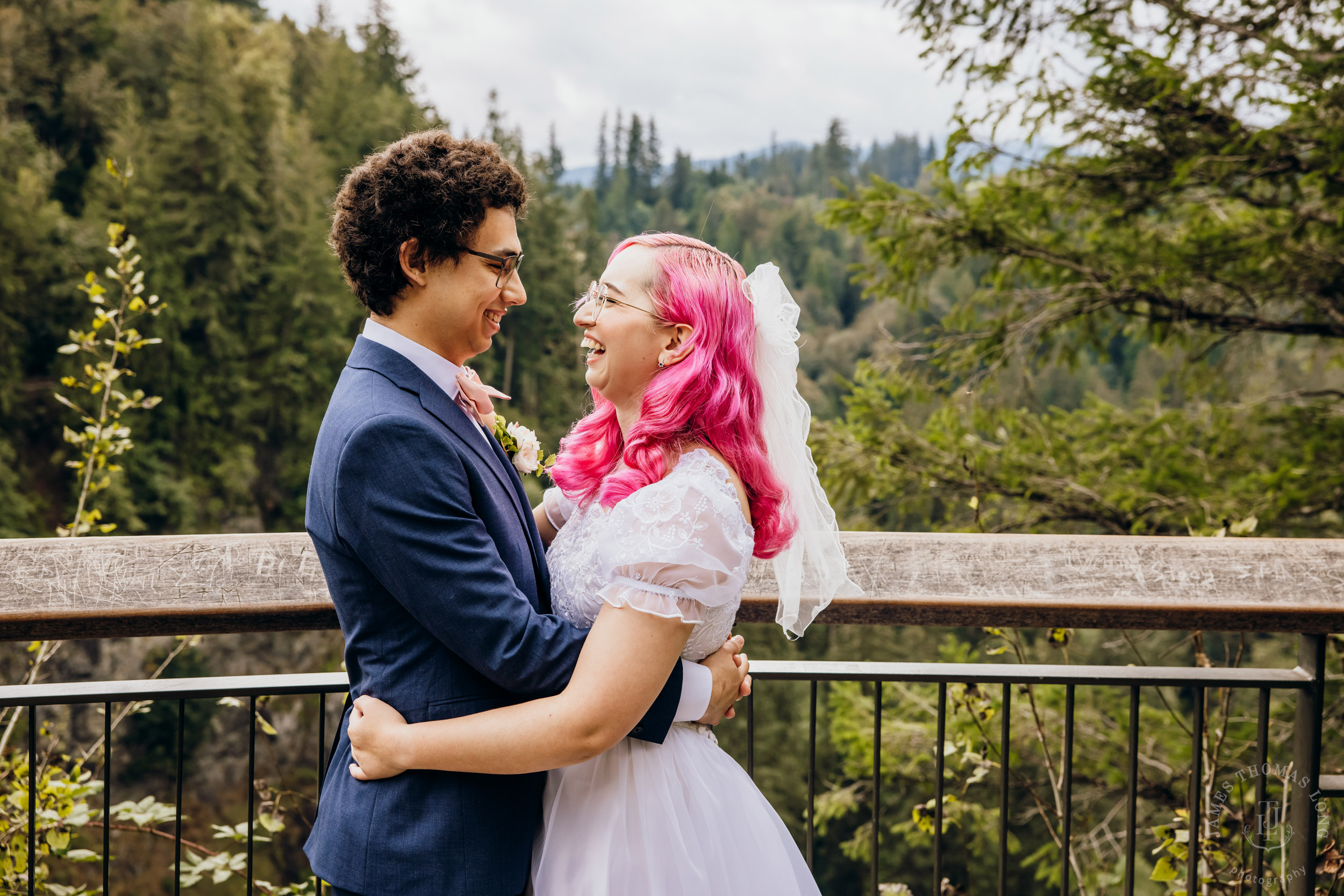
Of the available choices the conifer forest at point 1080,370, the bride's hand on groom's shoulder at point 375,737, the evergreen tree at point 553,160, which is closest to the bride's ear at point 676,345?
the conifer forest at point 1080,370

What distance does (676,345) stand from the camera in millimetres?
1694

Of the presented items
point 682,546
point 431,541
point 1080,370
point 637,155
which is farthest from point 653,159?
point 431,541

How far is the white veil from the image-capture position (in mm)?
1682

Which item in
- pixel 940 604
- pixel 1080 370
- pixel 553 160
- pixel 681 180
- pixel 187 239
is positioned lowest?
pixel 940 604

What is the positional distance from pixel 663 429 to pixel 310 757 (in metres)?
32.2

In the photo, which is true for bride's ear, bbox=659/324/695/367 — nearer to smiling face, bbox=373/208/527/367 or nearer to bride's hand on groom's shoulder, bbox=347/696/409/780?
smiling face, bbox=373/208/527/367

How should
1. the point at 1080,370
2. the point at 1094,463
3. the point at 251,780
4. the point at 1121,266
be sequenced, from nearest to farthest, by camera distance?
the point at 251,780 → the point at 1121,266 → the point at 1094,463 → the point at 1080,370

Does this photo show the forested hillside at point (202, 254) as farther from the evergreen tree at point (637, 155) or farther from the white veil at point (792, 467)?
the evergreen tree at point (637, 155)

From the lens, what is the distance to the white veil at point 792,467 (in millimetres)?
1682

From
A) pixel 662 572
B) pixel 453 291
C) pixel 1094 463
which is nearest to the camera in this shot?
pixel 662 572

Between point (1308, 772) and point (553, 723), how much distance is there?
5.23 feet

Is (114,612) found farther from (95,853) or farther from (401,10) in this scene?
(401,10)

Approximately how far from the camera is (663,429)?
159 centimetres

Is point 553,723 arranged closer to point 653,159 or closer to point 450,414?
point 450,414
